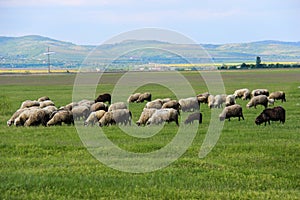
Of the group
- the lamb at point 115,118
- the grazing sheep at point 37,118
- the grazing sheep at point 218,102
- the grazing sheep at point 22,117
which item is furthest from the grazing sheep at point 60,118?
the grazing sheep at point 218,102

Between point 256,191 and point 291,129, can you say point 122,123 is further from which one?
point 256,191

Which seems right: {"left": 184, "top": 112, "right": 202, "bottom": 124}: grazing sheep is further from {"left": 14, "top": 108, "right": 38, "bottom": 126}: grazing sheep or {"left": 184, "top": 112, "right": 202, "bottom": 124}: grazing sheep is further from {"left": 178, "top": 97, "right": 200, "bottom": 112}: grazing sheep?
{"left": 14, "top": 108, "right": 38, "bottom": 126}: grazing sheep

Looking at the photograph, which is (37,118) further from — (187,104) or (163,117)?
(187,104)

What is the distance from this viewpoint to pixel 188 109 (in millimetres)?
31328

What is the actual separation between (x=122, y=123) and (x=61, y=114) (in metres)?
2.76

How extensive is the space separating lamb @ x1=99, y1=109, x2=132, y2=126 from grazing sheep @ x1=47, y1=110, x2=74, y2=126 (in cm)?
159

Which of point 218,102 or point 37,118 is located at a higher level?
point 218,102

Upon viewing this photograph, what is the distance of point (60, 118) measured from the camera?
25.2 m

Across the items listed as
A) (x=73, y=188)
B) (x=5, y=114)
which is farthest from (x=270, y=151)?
(x=5, y=114)

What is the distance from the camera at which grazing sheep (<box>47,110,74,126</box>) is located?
25.0 meters

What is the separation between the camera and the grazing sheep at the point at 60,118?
985 inches

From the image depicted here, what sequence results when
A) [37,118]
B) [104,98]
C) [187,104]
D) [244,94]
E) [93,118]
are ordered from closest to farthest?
[37,118], [93,118], [187,104], [104,98], [244,94]

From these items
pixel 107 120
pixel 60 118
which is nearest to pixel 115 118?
→ pixel 107 120

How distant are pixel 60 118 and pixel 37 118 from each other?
1035 mm
